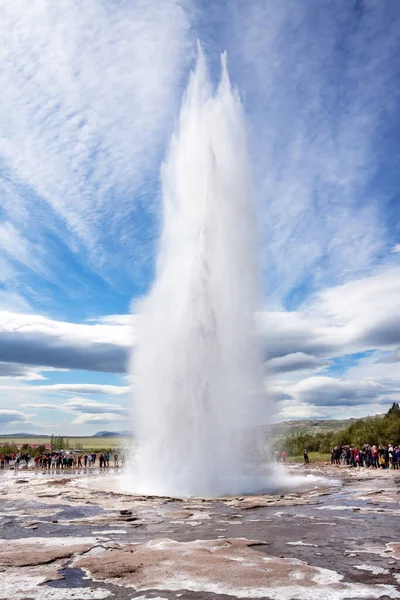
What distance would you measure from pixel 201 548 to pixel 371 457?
29041 millimetres

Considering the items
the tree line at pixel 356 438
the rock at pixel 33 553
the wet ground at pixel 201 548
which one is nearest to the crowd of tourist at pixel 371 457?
the tree line at pixel 356 438

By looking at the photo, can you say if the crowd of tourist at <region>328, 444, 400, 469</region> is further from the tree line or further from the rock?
the rock

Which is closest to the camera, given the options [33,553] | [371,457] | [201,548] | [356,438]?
[33,553]

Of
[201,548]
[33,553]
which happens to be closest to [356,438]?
[201,548]

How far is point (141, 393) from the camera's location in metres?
26.8

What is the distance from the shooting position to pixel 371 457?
3569cm

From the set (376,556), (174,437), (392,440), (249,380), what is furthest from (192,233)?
(392,440)

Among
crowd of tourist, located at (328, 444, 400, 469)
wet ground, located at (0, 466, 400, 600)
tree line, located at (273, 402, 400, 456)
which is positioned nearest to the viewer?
wet ground, located at (0, 466, 400, 600)

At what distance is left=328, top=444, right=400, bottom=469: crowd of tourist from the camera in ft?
107

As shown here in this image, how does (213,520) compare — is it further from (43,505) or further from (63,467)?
(63,467)

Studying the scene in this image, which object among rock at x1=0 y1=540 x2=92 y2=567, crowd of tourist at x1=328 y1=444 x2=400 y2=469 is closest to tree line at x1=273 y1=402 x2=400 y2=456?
crowd of tourist at x1=328 y1=444 x2=400 y2=469

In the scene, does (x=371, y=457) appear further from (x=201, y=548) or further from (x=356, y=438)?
(x=201, y=548)

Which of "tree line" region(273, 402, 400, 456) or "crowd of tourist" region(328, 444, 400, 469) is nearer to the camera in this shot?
"crowd of tourist" region(328, 444, 400, 469)

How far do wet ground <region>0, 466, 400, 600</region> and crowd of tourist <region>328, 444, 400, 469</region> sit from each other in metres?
15.8
